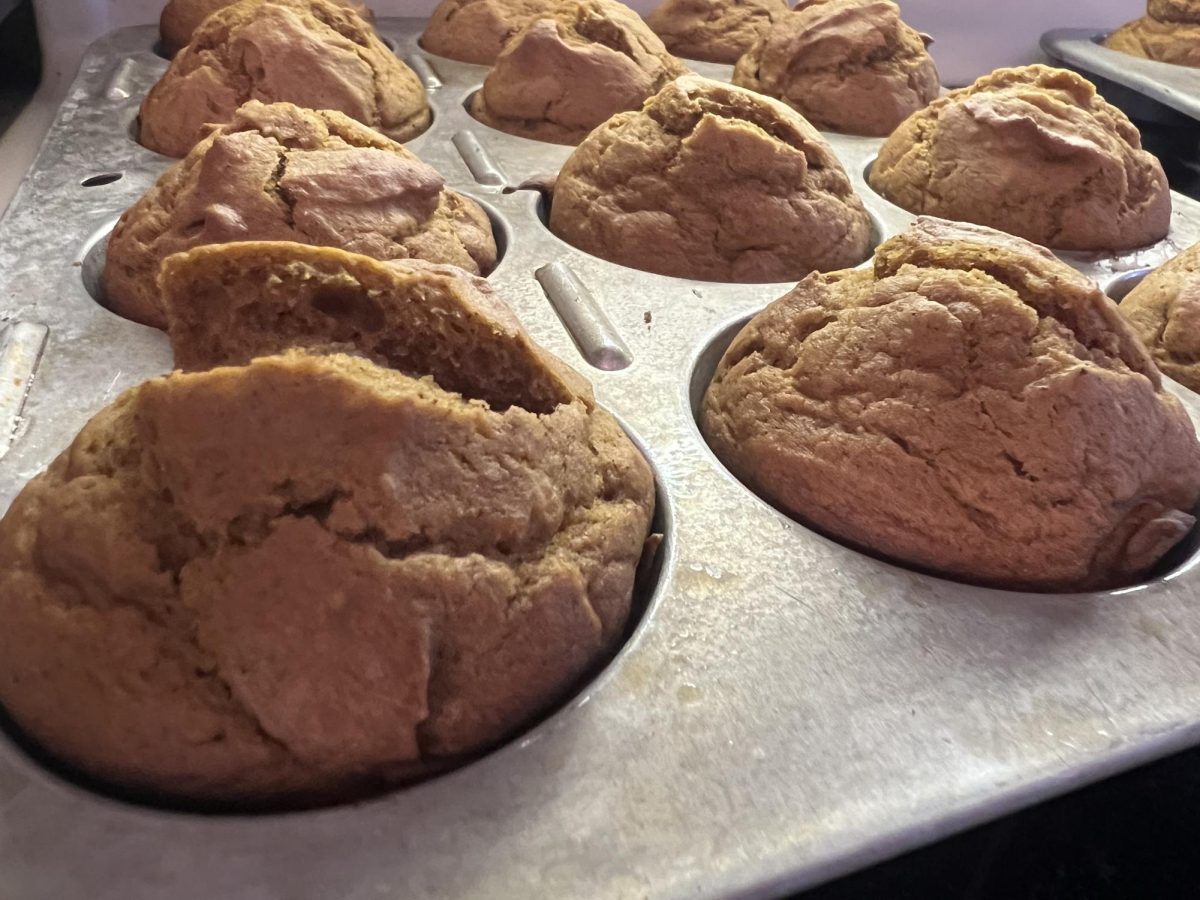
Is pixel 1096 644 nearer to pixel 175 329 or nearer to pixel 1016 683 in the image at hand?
pixel 1016 683

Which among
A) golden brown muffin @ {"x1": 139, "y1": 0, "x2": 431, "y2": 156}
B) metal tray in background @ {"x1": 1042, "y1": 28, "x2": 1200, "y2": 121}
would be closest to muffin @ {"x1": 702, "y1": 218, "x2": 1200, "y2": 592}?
golden brown muffin @ {"x1": 139, "y1": 0, "x2": 431, "y2": 156}

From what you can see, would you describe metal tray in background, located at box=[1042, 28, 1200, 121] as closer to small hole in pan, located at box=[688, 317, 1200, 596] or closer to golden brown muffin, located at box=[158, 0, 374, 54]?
small hole in pan, located at box=[688, 317, 1200, 596]

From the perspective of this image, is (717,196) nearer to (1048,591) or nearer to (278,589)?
(1048,591)

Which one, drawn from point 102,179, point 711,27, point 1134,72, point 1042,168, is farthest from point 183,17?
point 1134,72

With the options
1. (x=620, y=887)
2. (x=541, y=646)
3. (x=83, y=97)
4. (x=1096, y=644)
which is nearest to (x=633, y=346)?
(x=541, y=646)

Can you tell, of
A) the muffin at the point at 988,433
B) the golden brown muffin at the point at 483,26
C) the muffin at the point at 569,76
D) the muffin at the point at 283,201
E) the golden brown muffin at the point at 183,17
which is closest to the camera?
the muffin at the point at 988,433

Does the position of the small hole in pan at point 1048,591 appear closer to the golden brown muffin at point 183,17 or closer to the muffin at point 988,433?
the muffin at point 988,433

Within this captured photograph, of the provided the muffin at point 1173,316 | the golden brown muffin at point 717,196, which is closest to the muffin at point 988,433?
the muffin at point 1173,316
